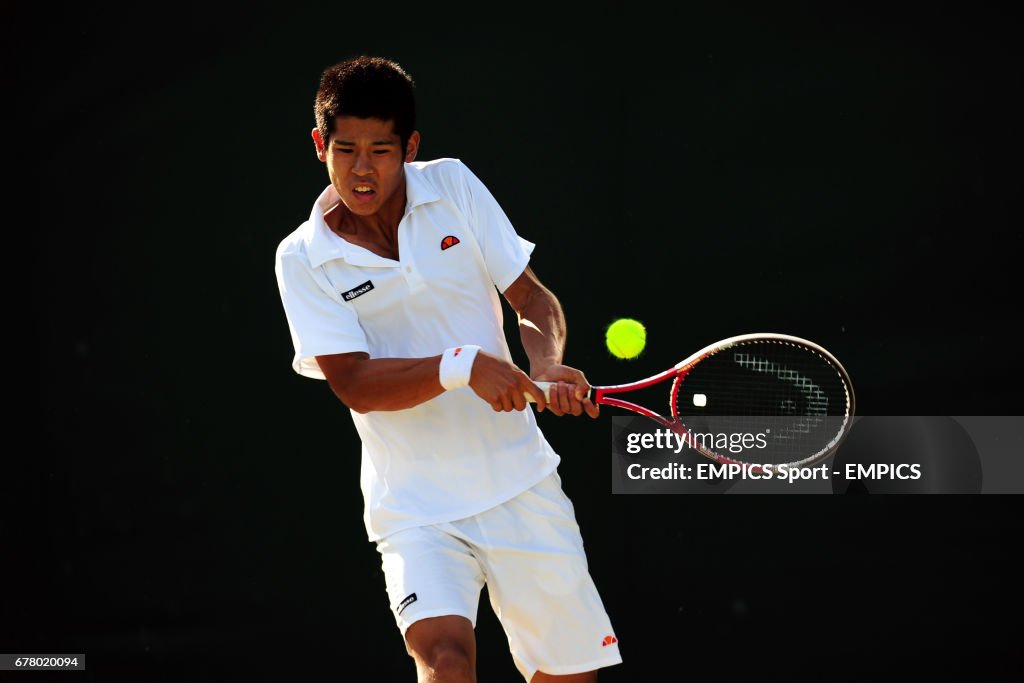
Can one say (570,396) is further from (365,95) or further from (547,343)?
(365,95)

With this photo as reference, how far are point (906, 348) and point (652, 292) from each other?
2.54 ft

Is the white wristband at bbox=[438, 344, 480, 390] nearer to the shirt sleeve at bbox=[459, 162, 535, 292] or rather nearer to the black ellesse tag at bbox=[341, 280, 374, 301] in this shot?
the black ellesse tag at bbox=[341, 280, 374, 301]

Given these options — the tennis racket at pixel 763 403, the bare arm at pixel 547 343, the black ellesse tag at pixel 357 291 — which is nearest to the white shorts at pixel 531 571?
the bare arm at pixel 547 343

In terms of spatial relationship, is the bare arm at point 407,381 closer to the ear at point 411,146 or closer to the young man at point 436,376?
the young man at point 436,376

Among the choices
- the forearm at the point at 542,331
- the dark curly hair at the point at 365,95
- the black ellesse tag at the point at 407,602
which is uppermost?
the dark curly hair at the point at 365,95

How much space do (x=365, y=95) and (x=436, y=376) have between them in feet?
2.21

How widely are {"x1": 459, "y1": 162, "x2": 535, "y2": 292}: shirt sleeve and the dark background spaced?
0.89 metres

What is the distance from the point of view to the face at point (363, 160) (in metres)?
3.37

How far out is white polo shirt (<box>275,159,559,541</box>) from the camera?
344 cm

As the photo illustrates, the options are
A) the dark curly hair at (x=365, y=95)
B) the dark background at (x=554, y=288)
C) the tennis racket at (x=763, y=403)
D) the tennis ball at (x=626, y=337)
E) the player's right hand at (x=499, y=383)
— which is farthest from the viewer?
the tennis ball at (x=626, y=337)

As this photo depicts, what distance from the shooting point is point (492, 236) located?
3.65 m

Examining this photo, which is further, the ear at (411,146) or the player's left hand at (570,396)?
the ear at (411,146)

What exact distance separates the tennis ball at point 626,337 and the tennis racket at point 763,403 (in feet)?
1.88

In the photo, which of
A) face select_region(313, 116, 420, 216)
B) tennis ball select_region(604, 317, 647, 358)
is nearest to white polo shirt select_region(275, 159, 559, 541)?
face select_region(313, 116, 420, 216)
